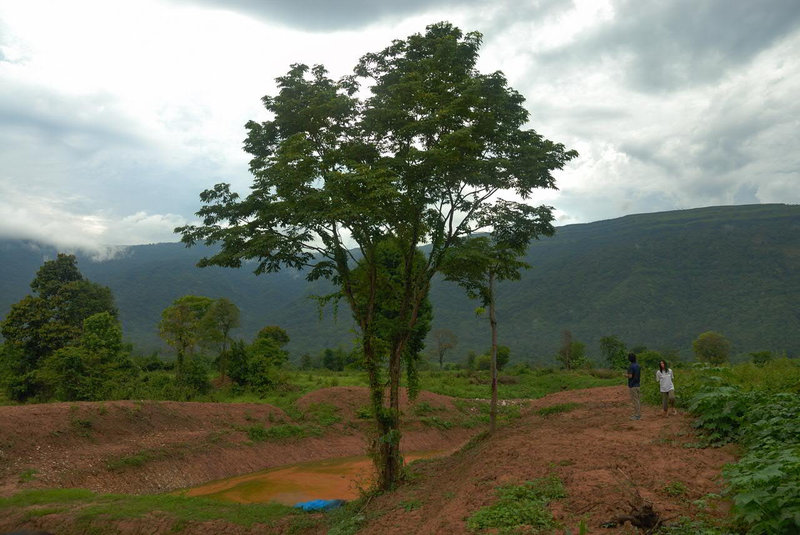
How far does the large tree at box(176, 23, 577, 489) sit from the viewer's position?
39.0 ft

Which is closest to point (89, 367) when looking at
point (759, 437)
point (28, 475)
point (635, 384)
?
point (28, 475)

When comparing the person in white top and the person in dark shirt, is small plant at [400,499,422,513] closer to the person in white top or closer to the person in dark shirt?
the person in dark shirt

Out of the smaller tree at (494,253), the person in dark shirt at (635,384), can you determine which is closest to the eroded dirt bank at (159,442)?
the smaller tree at (494,253)

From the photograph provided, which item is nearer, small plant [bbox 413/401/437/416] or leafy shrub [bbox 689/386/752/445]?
leafy shrub [bbox 689/386/752/445]

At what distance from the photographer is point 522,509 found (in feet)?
25.3

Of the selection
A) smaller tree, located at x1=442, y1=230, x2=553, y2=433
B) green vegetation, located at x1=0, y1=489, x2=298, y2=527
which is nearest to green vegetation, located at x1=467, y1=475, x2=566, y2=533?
smaller tree, located at x1=442, y1=230, x2=553, y2=433

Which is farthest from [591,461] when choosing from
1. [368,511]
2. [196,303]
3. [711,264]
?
[711,264]

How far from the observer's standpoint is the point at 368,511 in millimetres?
11609

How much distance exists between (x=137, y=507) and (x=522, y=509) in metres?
10.8

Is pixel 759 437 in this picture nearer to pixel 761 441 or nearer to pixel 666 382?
pixel 761 441

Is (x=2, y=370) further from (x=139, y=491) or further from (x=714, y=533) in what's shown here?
(x=714, y=533)

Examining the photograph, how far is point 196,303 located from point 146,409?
16054mm

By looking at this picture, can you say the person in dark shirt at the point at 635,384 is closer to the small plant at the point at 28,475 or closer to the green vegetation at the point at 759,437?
the green vegetation at the point at 759,437

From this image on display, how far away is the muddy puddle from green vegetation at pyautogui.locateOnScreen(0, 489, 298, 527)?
3.89 metres
